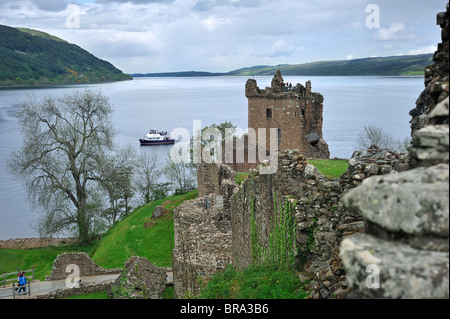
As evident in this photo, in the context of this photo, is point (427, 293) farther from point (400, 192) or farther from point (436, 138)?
point (436, 138)

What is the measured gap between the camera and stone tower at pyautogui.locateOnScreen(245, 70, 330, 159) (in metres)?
44.1

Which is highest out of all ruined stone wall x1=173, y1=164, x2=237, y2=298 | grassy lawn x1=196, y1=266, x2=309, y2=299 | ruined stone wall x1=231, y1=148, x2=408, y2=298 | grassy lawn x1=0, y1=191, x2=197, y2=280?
ruined stone wall x1=231, y1=148, x2=408, y2=298

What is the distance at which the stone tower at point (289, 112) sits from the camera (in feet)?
145

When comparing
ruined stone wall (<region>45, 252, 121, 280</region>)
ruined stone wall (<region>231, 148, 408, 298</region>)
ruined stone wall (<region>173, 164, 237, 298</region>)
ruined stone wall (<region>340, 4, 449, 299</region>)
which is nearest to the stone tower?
ruined stone wall (<region>45, 252, 121, 280</region>)

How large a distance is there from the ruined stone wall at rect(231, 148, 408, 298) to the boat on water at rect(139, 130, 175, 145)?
9207 centimetres

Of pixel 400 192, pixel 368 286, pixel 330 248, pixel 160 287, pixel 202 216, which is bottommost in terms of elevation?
pixel 160 287

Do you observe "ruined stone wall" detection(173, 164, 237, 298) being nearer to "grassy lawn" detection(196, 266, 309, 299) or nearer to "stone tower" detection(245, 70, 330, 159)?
"grassy lawn" detection(196, 266, 309, 299)

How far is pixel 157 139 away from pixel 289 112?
2531 inches

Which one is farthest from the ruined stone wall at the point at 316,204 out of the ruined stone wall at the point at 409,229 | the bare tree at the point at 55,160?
the bare tree at the point at 55,160

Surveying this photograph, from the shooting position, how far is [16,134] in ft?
322

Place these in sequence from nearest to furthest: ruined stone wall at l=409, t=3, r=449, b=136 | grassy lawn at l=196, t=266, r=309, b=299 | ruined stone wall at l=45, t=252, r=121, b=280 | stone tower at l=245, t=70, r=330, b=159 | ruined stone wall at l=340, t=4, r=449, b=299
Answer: ruined stone wall at l=340, t=4, r=449, b=299
ruined stone wall at l=409, t=3, r=449, b=136
grassy lawn at l=196, t=266, r=309, b=299
ruined stone wall at l=45, t=252, r=121, b=280
stone tower at l=245, t=70, r=330, b=159

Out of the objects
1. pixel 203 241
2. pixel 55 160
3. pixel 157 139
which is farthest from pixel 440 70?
pixel 157 139
